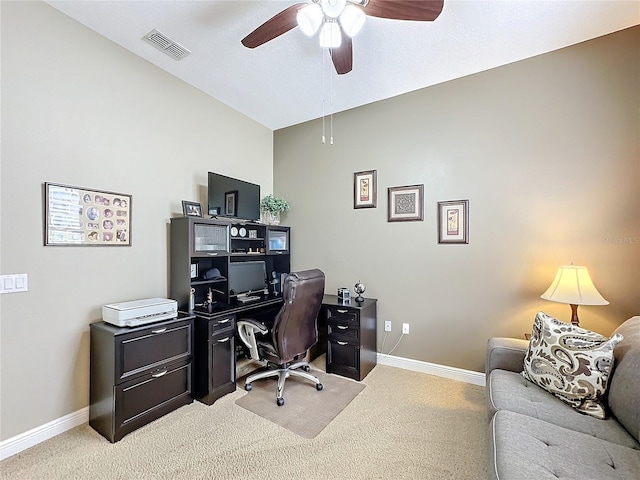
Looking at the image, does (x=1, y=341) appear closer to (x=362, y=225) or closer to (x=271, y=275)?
(x=271, y=275)

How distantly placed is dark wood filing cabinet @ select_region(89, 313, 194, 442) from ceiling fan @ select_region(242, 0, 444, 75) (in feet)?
7.27

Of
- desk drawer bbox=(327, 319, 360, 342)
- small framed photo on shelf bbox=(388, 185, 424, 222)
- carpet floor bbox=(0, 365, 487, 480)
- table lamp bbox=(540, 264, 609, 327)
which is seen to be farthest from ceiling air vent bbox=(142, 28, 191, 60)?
table lamp bbox=(540, 264, 609, 327)

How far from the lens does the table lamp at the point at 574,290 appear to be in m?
2.04

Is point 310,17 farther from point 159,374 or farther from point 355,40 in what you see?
point 159,374

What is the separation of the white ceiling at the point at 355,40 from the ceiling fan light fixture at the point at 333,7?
18.0 inches

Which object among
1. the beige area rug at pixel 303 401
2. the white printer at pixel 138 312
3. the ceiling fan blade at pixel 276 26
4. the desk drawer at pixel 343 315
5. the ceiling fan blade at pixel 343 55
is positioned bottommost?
the beige area rug at pixel 303 401

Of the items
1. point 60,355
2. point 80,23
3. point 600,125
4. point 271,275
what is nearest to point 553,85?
point 600,125

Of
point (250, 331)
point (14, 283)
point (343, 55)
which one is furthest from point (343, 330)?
point (14, 283)

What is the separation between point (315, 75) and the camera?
2.80 m

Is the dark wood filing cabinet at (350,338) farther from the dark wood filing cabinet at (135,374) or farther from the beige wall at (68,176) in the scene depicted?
the beige wall at (68,176)

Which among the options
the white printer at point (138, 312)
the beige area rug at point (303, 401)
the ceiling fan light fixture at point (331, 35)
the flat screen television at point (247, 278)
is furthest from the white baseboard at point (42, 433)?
the ceiling fan light fixture at point (331, 35)

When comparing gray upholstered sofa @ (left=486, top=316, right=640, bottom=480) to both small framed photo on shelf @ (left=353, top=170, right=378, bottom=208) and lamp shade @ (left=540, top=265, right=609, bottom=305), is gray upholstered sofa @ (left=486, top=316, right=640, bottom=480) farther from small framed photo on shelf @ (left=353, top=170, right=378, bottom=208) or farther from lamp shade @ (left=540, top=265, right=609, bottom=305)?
small framed photo on shelf @ (left=353, top=170, right=378, bottom=208)

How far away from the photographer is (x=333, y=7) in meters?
1.68

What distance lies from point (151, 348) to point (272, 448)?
113 cm
